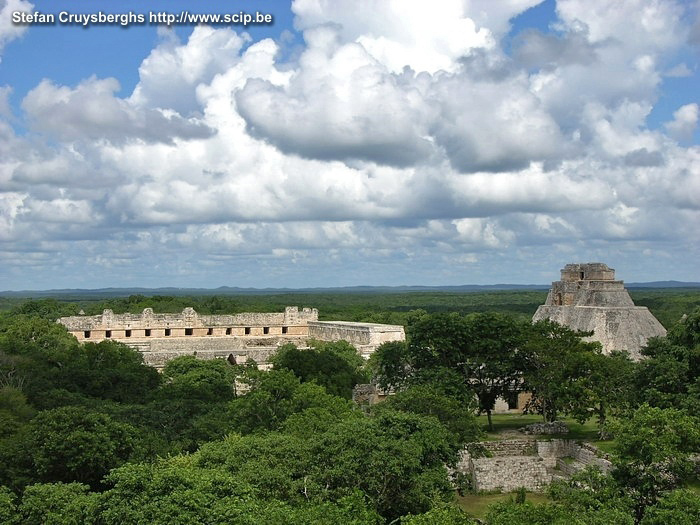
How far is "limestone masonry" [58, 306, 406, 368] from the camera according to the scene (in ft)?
133

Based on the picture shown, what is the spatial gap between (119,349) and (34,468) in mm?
17889

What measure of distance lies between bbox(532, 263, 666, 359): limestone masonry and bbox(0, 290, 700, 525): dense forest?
3.63 meters

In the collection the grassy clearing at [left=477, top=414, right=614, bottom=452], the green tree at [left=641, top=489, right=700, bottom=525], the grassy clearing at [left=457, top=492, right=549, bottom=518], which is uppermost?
the green tree at [left=641, top=489, right=700, bottom=525]

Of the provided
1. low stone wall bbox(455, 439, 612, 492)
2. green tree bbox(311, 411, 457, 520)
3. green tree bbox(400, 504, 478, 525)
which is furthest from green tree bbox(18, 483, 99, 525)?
low stone wall bbox(455, 439, 612, 492)

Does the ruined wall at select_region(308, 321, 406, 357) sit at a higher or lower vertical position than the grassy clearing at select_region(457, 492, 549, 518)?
higher

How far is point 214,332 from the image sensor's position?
43281 millimetres

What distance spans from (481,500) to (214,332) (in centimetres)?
2748

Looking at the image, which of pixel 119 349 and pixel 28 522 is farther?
pixel 119 349

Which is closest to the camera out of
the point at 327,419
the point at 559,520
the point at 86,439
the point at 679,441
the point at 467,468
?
the point at 559,520

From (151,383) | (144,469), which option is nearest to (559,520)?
(144,469)

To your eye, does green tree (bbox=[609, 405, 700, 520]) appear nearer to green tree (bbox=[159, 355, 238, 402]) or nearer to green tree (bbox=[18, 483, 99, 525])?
green tree (bbox=[18, 483, 99, 525])

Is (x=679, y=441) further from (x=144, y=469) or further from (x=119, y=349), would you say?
(x=119, y=349)

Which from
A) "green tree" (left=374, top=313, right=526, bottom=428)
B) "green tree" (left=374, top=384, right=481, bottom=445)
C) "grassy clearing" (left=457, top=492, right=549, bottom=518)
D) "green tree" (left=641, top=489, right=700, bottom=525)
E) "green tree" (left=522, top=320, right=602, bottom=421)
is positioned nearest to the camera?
"green tree" (left=641, top=489, right=700, bottom=525)

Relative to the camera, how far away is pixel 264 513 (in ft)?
39.3
